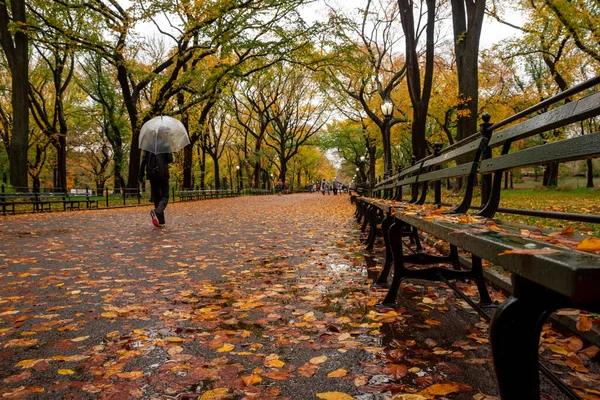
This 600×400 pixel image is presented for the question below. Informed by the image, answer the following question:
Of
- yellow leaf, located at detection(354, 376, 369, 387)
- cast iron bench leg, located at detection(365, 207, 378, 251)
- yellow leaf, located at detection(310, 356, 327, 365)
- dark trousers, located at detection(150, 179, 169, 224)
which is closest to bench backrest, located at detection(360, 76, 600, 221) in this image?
yellow leaf, located at detection(354, 376, 369, 387)

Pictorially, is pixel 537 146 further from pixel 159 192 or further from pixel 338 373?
pixel 159 192

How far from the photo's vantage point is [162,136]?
9.36 m

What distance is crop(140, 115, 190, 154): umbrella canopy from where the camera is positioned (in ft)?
30.1

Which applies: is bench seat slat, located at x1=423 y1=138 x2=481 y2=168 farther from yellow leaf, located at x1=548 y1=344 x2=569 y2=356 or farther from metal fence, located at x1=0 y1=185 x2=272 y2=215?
metal fence, located at x1=0 y1=185 x2=272 y2=215

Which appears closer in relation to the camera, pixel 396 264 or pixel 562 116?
pixel 562 116

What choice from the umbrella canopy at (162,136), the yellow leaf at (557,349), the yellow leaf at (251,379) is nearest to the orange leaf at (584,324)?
the yellow leaf at (557,349)

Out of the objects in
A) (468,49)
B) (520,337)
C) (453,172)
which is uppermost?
(468,49)

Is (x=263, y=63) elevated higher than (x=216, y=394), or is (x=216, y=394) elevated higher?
(x=263, y=63)

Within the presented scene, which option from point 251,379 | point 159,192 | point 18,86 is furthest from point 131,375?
point 18,86

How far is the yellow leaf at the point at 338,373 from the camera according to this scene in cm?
211

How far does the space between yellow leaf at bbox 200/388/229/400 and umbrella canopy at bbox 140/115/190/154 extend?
795 centimetres

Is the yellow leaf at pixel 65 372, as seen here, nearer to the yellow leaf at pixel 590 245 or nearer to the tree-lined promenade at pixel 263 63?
the yellow leaf at pixel 590 245

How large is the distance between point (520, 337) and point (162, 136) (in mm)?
9218

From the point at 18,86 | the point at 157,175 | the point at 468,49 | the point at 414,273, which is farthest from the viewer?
the point at 18,86
